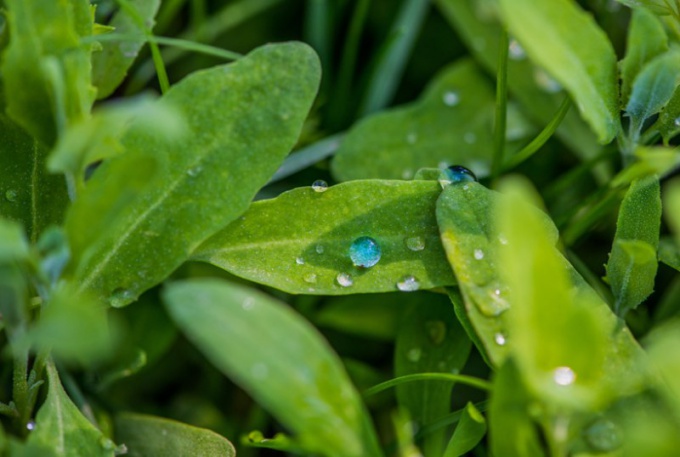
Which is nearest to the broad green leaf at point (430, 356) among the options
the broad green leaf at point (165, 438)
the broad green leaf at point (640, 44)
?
the broad green leaf at point (165, 438)

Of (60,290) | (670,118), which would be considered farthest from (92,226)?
(670,118)

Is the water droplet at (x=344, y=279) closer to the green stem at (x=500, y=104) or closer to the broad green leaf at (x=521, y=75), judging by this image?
the green stem at (x=500, y=104)

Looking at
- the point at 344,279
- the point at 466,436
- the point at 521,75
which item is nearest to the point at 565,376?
the point at 466,436

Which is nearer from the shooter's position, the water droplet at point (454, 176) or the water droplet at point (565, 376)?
the water droplet at point (565, 376)

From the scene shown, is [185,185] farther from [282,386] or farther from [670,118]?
[670,118]

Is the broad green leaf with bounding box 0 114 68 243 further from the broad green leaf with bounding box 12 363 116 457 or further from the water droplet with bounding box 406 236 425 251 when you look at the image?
the water droplet with bounding box 406 236 425 251

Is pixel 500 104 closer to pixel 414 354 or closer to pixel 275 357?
pixel 414 354
